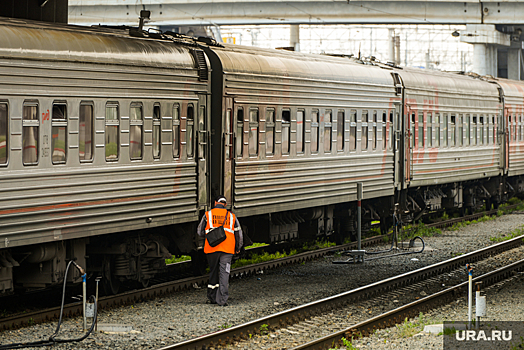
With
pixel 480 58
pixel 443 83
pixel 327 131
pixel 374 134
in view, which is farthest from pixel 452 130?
pixel 480 58

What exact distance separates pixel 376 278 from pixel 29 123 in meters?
6.86

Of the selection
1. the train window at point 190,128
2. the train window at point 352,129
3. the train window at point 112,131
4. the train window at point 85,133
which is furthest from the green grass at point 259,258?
the train window at point 85,133

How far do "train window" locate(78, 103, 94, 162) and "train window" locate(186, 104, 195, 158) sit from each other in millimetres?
2283

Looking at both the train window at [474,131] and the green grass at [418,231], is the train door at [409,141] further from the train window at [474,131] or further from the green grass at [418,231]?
the train window at [474,131]

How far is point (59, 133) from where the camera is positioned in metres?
10.8

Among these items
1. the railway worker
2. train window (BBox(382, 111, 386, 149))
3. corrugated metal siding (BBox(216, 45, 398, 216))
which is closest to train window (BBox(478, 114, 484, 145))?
corrugated metal siding (BBox(216, 45, 398, 216))

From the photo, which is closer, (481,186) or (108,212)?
(108,212)

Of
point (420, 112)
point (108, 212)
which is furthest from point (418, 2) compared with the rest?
point (108, 212)

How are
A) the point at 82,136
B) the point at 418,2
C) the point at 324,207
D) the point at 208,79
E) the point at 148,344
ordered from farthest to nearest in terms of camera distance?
the point at 418,2 → the point at 324,207 → the point at 208,79 → the point at 82,136 → the point at 148,344

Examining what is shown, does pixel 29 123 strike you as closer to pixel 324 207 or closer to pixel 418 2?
pixel 324 207

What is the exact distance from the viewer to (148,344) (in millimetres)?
9625

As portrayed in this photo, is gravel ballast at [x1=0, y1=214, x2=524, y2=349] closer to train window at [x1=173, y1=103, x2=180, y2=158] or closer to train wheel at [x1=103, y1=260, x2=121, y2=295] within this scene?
train wheel at [x1=103, y1=260, x2=121, y2=295]

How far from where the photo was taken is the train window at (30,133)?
10.3m

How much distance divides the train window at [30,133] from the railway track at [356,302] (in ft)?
9.90
